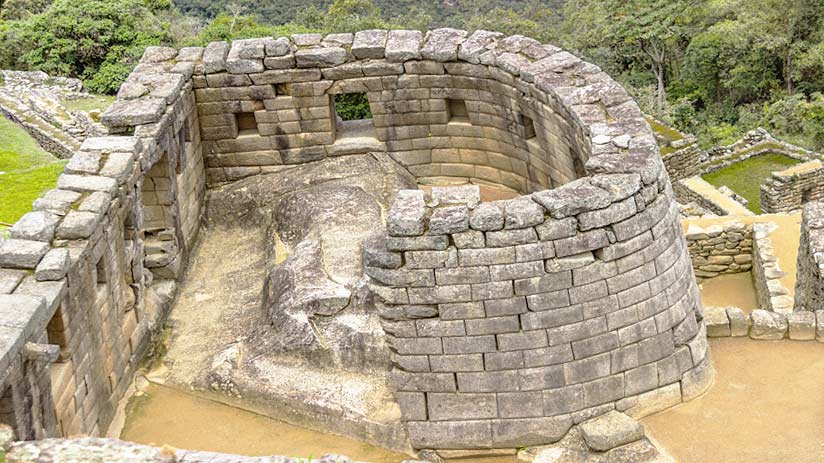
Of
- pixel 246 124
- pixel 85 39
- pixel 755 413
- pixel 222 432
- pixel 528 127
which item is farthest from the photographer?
pixel 85 39

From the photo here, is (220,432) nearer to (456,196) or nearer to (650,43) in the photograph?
(456,196)

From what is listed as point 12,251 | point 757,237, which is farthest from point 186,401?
point 757,237

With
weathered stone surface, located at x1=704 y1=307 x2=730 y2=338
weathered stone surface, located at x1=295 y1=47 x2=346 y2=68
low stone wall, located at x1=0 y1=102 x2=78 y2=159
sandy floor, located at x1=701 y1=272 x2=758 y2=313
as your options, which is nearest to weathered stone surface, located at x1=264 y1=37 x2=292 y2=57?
weathered stone surface, located at x1=295 y1=47 x2=346 y2=68

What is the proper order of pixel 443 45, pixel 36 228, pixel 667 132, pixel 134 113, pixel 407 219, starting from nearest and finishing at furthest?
pixel 407 219
pixel 36 228
pixel 134 113
pixel 443 45
pixel 667 132

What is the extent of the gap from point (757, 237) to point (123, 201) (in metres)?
10.0

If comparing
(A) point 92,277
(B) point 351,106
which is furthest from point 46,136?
(A) point 92,277

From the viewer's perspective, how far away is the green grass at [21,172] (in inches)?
747

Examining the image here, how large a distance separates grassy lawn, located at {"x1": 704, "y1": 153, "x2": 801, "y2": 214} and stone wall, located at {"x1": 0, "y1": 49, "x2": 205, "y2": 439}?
636 inches

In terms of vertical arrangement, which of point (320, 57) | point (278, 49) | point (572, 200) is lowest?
point (572, 200)

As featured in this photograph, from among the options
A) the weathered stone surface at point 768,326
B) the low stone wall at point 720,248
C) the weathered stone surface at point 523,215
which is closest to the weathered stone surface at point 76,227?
the weathered stone surface at point 523,215

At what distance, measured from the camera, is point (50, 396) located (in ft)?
30.6

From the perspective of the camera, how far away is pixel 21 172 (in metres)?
21.1

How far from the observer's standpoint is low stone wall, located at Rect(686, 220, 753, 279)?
17.2 m

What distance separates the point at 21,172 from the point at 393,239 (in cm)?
1368
